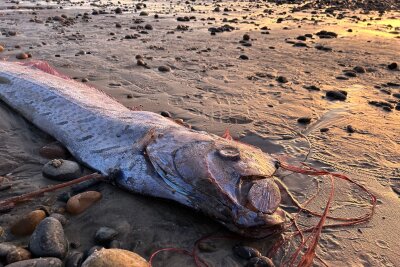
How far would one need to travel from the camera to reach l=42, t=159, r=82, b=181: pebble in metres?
3.67

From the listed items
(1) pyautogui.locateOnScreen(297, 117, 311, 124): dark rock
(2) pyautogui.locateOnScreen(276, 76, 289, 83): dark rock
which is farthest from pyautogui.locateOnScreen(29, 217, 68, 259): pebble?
(2) pyautogui.locateOnScreen(276, 76, 289, 83): dark rock

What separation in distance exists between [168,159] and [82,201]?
0.80 meters

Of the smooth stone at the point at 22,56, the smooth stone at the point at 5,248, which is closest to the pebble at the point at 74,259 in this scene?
the smooth stone at the point at 5,248

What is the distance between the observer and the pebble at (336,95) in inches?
236

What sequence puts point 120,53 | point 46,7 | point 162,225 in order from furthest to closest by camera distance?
point 46,7 → point 120,53 → point 162,225

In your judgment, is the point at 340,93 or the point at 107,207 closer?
the point at 107,207

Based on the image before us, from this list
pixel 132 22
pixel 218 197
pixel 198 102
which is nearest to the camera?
pixel 218 197

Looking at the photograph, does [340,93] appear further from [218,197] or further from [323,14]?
[323,14]

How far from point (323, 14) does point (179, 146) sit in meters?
14.2

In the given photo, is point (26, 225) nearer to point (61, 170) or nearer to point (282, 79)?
point (61, 170)

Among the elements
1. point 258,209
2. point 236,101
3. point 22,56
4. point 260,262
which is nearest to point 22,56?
point 22,56

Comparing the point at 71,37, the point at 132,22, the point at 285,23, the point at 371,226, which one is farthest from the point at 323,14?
the point at 371,226

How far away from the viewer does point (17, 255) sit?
2.62 metres

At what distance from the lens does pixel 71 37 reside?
32.4ft
